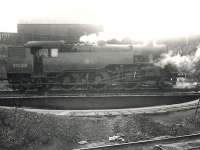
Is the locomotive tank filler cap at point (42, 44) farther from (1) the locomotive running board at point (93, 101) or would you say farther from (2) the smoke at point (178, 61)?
(2) the smoke at point (178, 61)

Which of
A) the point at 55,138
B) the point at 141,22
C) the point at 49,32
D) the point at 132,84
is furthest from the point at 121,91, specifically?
the point at 49,32

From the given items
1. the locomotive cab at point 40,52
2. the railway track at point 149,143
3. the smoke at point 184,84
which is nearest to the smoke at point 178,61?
the smoke at point 184,84

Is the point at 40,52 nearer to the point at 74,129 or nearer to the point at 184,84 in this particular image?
the point at 74,129

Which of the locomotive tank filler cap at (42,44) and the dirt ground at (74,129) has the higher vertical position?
the locomotive tank filler cap at (42,44)

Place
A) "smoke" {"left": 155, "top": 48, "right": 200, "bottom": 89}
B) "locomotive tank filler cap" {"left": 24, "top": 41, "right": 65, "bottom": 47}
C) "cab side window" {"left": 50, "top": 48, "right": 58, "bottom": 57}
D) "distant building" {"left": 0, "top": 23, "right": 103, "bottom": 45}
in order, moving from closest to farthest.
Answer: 1. "locomotive tank filler cap" {"left": 24, "top": 41, "right": 65, "bottom": 47}
2. "cab side window" {"left": 50, "top": 48, "right": 58, "bottom": 57}
3. "smoke" {"left": 155, "top": 48, "right": 200, "bottom": 89}
4. "distant building" {"left": 0, "top": 23, "right": 103, "bottom": 45}

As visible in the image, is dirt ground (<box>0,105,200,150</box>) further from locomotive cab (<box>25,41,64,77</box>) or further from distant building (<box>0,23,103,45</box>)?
distant building (<box>0,23,103,45</box>)

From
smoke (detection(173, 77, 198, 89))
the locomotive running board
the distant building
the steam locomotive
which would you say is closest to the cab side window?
the steam locomotive

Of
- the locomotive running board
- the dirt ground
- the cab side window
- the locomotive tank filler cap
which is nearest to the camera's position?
the dirt ground
